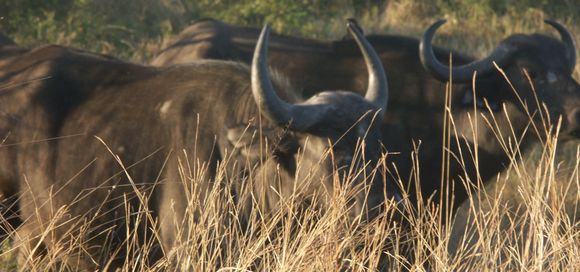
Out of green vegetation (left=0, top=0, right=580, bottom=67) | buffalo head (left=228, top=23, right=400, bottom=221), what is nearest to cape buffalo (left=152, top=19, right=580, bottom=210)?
buffalo head (left=228, top=23, right=400, bottom=221)

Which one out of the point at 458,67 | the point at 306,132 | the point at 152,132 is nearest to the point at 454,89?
the point at 458,67

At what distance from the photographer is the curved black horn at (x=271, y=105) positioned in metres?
5.44

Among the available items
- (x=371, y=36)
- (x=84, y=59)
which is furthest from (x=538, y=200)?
(x=371, y=36)

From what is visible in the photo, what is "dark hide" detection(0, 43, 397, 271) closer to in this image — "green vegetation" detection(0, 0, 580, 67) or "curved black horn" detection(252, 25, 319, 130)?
"curved black horn" detection(252, 25, 319, 130)

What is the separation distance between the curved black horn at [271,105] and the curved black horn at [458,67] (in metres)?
2.10

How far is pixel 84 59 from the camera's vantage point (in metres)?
6.29

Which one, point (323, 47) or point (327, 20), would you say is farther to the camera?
point (327, 20)

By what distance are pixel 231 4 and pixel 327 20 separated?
49.6 inches

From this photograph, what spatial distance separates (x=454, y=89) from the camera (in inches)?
299

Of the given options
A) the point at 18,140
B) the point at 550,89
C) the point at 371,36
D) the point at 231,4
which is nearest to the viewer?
the point at 18,140

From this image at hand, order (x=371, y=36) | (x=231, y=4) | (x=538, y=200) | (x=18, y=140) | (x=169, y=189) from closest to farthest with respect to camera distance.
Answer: (x=538, y=200)
(x=169, y=189)
(x=18, y=140)
(x=371, y=36)
(x=231, y=4)

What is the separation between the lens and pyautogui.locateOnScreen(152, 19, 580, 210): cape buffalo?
287 inches

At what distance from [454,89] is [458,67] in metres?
0.18

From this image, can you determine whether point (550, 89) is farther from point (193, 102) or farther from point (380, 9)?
point (380, 9)
